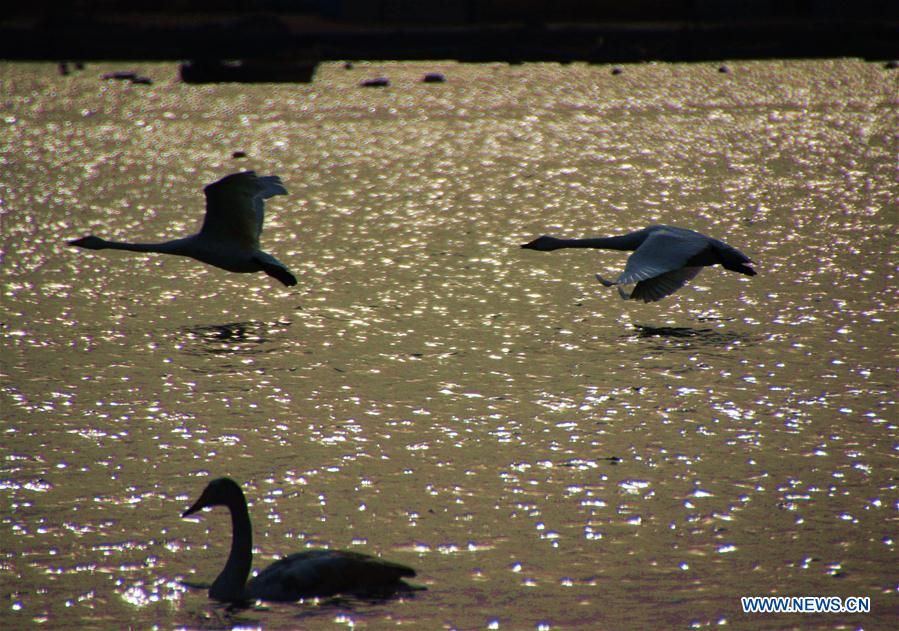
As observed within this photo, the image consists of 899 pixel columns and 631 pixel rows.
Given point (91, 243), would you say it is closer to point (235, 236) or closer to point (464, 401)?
point (235, 236)

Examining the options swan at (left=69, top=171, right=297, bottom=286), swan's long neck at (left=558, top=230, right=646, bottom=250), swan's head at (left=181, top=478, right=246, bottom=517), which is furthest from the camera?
swan's long neck at (left=558, top=230, right=646, bottom=250)

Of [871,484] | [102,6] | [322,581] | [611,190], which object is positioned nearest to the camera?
[322,581]

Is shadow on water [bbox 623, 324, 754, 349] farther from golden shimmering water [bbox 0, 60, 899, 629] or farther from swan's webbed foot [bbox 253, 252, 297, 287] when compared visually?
swan's webbed foot [bbox 253, 252, 297, 287]

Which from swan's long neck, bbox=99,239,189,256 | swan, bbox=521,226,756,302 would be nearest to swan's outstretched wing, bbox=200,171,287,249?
swan's long neck, bbox=99,239,189,256

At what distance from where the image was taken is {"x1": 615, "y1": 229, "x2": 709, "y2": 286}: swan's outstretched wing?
10602 mm

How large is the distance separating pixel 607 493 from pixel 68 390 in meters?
4.21

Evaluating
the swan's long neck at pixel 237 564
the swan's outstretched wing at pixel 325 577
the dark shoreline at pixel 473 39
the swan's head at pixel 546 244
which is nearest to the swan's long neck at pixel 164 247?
the swan's head at pixel 546 244

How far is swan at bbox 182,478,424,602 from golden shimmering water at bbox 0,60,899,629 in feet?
0.38

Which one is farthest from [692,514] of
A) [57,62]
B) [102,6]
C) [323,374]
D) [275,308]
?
[102,6]

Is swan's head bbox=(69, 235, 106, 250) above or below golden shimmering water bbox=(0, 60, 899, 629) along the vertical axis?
above

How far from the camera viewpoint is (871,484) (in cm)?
775

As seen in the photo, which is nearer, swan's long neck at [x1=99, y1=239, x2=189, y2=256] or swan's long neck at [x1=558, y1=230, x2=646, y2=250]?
swan's long neck at [x1=99, y1=239, x2=189, y2=256]

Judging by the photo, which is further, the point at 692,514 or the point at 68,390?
the point at 68,390

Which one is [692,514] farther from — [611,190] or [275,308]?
[611,190]
